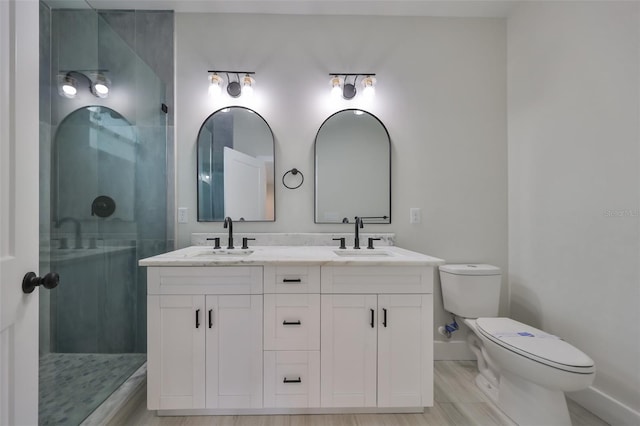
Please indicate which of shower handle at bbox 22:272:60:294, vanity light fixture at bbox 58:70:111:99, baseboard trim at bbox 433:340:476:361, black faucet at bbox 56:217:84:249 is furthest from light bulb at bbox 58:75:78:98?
baseboard trim at bbox 433:340:476:361

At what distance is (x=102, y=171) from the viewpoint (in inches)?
57.7

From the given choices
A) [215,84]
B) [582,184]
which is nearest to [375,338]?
[582,184]

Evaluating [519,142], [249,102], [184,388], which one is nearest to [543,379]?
[519,142]

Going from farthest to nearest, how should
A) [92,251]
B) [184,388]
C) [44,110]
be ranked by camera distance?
1. [92,251]
2. [184,388]
3. [44,110]

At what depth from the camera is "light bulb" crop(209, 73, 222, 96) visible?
1.87 meters

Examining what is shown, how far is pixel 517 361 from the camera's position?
126 centimetres

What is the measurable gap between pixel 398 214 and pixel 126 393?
2.00 meters

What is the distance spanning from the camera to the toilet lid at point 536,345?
45.0 inches

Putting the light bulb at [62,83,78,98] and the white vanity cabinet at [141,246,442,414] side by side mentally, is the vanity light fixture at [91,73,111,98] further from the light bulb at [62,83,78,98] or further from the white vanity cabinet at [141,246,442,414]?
the white vanity cabinet at [141,246,442,414]

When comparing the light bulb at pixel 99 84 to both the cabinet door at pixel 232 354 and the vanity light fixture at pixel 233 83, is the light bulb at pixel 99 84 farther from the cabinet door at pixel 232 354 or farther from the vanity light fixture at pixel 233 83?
the cabinet door at pixel 232 354

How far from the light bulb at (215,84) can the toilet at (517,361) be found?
2.16 metres

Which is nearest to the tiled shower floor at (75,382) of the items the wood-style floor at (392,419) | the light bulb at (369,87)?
the wood-style floor at (392,419)

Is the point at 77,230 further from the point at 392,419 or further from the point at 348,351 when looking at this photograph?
the point at 392,419

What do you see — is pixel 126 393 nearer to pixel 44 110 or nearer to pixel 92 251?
pixel 92 251
